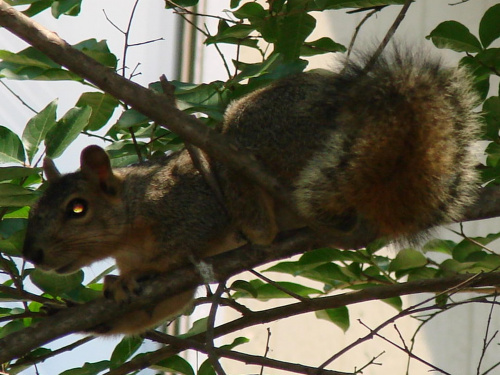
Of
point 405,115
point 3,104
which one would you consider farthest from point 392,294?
point 3,104

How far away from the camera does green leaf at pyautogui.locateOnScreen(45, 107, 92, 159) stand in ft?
5.46

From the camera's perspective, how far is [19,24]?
1448 millimetres

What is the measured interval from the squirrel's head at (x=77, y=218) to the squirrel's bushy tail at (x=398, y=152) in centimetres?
50

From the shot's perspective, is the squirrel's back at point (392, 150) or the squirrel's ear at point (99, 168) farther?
the squirrel's ear at point (99, 168)

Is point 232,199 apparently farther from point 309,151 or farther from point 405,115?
point 405,115

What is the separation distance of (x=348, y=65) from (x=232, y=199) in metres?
0.43

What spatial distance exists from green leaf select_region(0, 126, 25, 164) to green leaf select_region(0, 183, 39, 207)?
0.09 metres

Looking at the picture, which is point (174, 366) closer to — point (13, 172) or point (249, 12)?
Answer: point (13, 172)

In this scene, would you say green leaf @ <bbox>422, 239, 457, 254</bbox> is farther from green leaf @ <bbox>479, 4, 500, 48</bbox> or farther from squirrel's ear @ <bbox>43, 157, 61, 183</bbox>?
squirrel's ear @ <bbox>43, 157, 61, 183</bbox>

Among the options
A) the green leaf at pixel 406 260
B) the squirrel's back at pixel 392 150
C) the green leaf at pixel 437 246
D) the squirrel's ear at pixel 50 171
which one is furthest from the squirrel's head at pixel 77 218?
the green leaf at pixel 437 246

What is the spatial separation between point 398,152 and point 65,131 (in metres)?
0.75

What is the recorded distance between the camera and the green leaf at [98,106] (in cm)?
189

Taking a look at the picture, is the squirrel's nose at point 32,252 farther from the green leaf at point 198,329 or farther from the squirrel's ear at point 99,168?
the green leaf at point 198,329

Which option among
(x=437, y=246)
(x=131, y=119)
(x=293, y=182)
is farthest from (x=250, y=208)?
(x=437, y=246)
